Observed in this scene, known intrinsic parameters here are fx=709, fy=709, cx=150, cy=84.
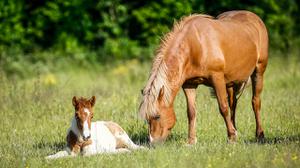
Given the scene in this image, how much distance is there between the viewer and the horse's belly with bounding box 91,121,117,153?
9.49 metres

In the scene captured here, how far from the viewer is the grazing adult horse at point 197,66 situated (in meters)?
9.47

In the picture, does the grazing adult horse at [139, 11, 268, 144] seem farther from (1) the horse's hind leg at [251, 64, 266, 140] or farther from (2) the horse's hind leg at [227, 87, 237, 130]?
(2) the horse's hind leg at [227, 87, 237, 130]

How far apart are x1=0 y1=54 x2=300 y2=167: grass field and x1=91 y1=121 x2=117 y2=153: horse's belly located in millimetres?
542

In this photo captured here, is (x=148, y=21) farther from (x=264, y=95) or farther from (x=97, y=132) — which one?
(x=97, y=132)

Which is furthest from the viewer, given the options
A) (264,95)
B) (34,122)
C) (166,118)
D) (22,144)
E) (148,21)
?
(148,21)

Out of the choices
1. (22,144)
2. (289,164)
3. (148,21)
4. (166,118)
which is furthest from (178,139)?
(148,21)

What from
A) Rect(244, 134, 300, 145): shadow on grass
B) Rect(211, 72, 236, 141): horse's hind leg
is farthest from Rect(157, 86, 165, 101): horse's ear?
Rect(244, 134, 300, 145): shadow on grass

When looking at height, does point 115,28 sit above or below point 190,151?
above

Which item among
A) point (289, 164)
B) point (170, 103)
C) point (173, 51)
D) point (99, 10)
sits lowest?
point (289, 164)

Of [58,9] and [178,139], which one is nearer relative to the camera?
[178,139]

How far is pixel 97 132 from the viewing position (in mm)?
9578

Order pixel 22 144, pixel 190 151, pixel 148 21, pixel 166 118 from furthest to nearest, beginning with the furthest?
pixel 148 21, pixel 22 144, pixel 166 118, pixel 190 151

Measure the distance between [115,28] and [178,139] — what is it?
987 cm

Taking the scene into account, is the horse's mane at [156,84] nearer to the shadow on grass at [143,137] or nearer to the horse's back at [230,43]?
the horse's back at [230,43]
